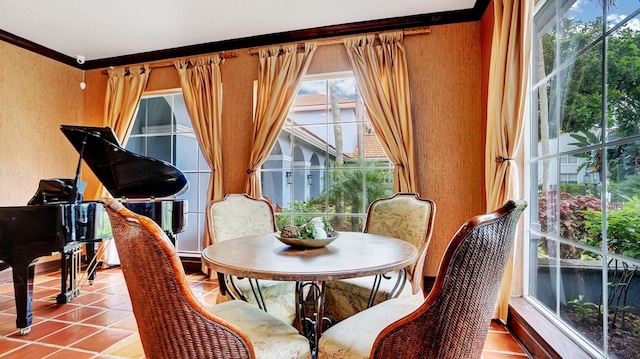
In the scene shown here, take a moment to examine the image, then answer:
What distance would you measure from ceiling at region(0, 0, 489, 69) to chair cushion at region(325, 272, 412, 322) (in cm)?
242

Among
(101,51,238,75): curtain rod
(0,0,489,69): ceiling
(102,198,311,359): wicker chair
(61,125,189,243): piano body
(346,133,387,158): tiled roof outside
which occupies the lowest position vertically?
(102,198,311,359): wicker chair

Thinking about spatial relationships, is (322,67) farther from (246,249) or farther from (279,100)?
(246,249)

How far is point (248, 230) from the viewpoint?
93.4 inches

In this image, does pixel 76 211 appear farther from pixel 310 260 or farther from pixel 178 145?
pixel 178 145

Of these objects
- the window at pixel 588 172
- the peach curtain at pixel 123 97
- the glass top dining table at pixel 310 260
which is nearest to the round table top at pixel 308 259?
the glass top dining table at pixel 310 260

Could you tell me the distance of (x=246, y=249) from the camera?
1.50 metres

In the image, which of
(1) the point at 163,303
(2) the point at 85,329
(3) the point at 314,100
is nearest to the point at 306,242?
(1) the point at 163,303

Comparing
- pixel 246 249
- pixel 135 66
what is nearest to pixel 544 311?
pixel 246 249

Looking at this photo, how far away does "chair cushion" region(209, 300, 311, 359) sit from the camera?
45.0 inches

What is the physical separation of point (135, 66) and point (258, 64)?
1693 millimetres

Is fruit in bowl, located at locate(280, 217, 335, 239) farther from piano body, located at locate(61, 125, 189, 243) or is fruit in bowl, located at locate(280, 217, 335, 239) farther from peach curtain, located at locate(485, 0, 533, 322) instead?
piano body, located at locate(61, 125, 189, 243)

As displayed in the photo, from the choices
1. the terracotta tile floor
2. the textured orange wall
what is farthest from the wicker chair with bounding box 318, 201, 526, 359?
the textured orange wall

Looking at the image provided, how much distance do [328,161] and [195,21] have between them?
6.47 ft

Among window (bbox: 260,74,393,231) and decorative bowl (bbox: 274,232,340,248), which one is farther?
window (bbox: 260,74,393,231)
